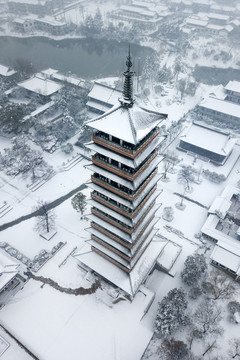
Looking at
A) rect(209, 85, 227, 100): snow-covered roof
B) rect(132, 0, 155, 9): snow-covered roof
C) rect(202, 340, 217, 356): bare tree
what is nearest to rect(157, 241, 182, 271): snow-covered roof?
rect(202, 340, 217, 356): bare tree

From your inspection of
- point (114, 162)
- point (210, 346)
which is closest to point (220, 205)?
point (210, 346)

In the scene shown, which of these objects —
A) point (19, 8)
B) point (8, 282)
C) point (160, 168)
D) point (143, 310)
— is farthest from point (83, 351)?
point (19, 8)

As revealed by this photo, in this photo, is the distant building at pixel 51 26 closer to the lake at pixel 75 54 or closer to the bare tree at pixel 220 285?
the lake at pixel 75 54

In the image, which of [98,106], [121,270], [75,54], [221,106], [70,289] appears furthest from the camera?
[75,54]

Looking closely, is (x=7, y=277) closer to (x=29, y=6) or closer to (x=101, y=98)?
(x=101, y=98)

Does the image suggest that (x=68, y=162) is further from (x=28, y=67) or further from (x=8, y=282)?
(x=28, y=67)
